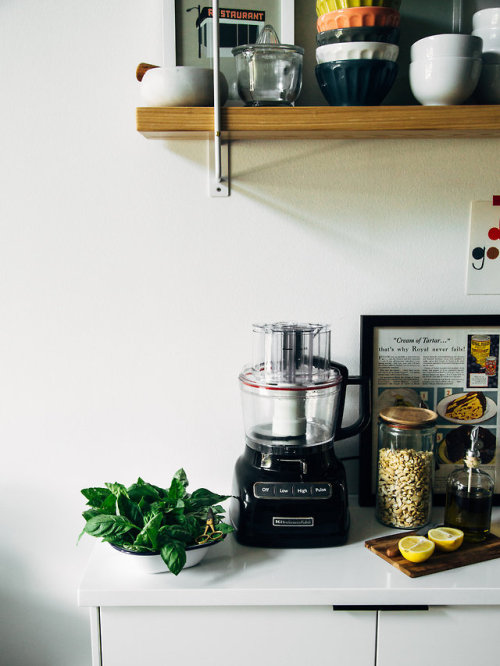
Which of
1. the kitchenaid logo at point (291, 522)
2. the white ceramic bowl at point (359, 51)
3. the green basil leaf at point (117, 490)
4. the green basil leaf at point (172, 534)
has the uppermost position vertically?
the white ceramic bowl at point (359, 51)

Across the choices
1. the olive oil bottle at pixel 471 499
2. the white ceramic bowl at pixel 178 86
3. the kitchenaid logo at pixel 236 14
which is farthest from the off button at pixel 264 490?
the kitchenaid logo at pixel 236 14

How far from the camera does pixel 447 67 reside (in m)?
1.17

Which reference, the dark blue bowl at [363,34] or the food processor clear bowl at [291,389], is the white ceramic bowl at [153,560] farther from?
the dark blue bowl at [363,34]

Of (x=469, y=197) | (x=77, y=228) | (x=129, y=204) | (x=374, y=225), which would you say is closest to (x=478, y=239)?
(x=469, y=197)

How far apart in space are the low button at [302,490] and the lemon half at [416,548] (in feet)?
0.62

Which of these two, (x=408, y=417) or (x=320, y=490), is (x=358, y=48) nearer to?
(x=408, y=417)

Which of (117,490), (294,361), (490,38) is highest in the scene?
(490,38)

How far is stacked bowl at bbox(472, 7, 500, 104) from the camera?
4.01 ft

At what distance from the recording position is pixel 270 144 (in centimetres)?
138

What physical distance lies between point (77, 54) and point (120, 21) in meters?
0.11

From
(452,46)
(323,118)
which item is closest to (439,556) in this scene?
(323,118)

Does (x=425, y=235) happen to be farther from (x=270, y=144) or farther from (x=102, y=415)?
(x=102, y=415)

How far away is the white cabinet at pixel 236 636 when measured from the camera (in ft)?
3.67

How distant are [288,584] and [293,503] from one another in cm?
15
